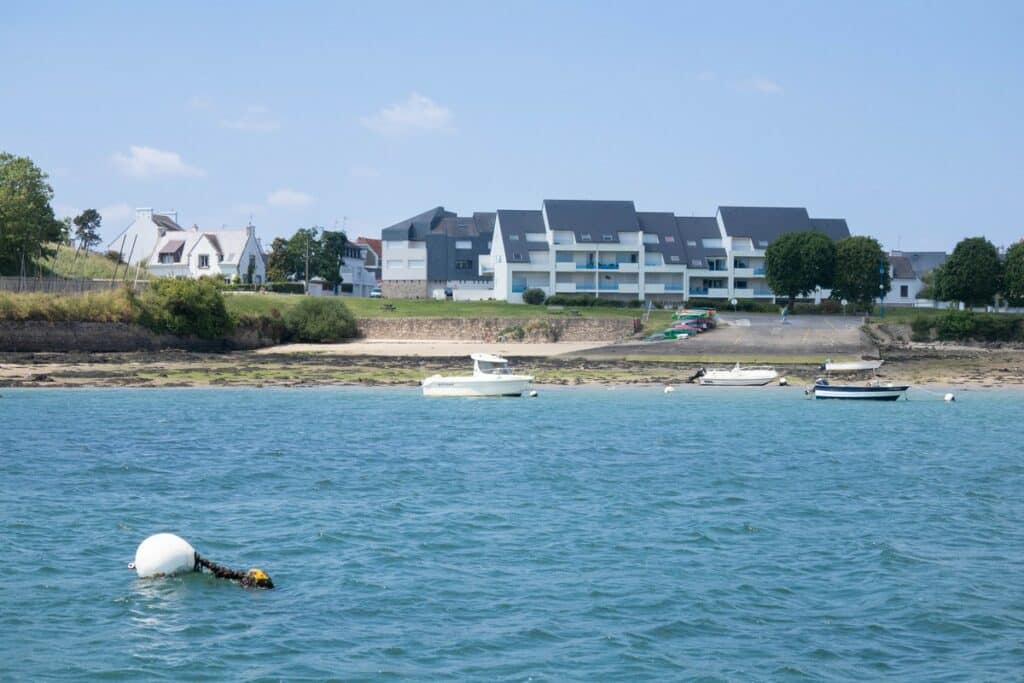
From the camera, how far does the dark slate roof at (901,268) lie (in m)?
119

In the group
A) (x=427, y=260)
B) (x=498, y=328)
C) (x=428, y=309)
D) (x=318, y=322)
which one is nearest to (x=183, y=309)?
(x=318, y=322)

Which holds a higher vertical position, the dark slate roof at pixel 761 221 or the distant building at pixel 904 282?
the dark slate roof at pixel 761 221

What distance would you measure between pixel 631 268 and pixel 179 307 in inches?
1860

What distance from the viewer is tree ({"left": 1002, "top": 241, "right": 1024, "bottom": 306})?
87.5m

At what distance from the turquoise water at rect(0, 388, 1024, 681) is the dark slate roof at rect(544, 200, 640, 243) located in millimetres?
66973

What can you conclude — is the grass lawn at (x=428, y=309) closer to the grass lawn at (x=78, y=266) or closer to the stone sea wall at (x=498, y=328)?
the stone sea wall at (x=498, y=328)

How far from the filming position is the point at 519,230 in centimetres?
10669

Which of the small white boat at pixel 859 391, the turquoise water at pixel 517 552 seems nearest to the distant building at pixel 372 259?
the small white boat at pixel 859 391

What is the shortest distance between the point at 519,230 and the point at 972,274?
1524 inches

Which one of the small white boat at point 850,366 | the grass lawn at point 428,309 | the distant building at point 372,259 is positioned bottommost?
the small white boat at point 850,366

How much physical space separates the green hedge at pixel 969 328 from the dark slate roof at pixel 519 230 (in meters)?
37.9

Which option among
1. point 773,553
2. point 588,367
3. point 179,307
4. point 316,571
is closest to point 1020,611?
point 773,553

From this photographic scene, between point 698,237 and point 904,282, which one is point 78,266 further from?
point 904,282

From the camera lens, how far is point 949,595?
59.6 feet
